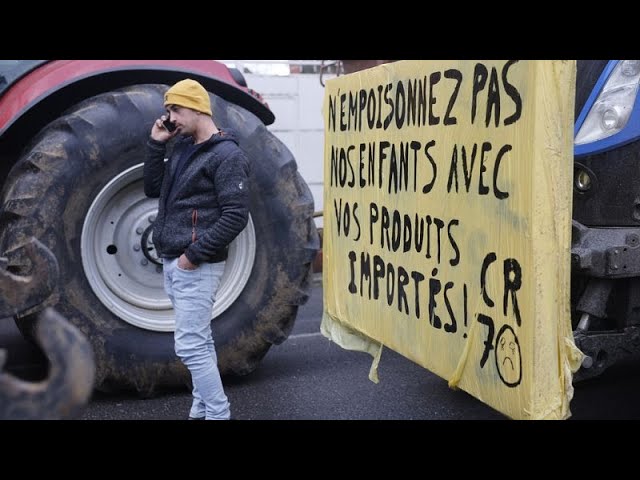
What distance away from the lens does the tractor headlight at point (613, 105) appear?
3216 millimetres

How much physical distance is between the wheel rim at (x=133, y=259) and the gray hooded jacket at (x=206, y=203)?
1.91 feet

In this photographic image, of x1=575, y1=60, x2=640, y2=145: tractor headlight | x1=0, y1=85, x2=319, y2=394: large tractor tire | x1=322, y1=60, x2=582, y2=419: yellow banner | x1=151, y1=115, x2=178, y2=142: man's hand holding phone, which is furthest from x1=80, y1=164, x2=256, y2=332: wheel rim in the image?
x1=575, y1=60, x2=640, y2=145: tractor headlight

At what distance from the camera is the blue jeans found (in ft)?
11.0

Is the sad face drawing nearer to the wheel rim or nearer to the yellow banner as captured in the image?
the yellow banner

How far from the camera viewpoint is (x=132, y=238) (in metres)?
4.02

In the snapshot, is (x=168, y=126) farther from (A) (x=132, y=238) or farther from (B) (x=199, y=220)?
(A) (x=132, y=238)

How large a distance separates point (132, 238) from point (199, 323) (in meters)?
0.82

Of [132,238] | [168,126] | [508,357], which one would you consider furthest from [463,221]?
[132,238]

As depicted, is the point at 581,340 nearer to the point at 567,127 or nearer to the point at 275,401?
the point at 567,127

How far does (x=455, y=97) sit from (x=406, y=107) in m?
0.37

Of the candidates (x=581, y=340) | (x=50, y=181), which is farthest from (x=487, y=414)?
(x=50, y=181)

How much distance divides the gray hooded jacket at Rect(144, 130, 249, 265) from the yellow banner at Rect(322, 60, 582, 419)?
62 centimetres

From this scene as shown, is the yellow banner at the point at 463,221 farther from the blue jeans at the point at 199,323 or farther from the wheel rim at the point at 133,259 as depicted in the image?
the blue jeans at the point at 199,323

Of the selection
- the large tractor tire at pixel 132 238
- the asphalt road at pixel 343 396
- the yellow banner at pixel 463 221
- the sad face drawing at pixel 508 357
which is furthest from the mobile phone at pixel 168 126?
the sad face drawing at pixel 508 357
